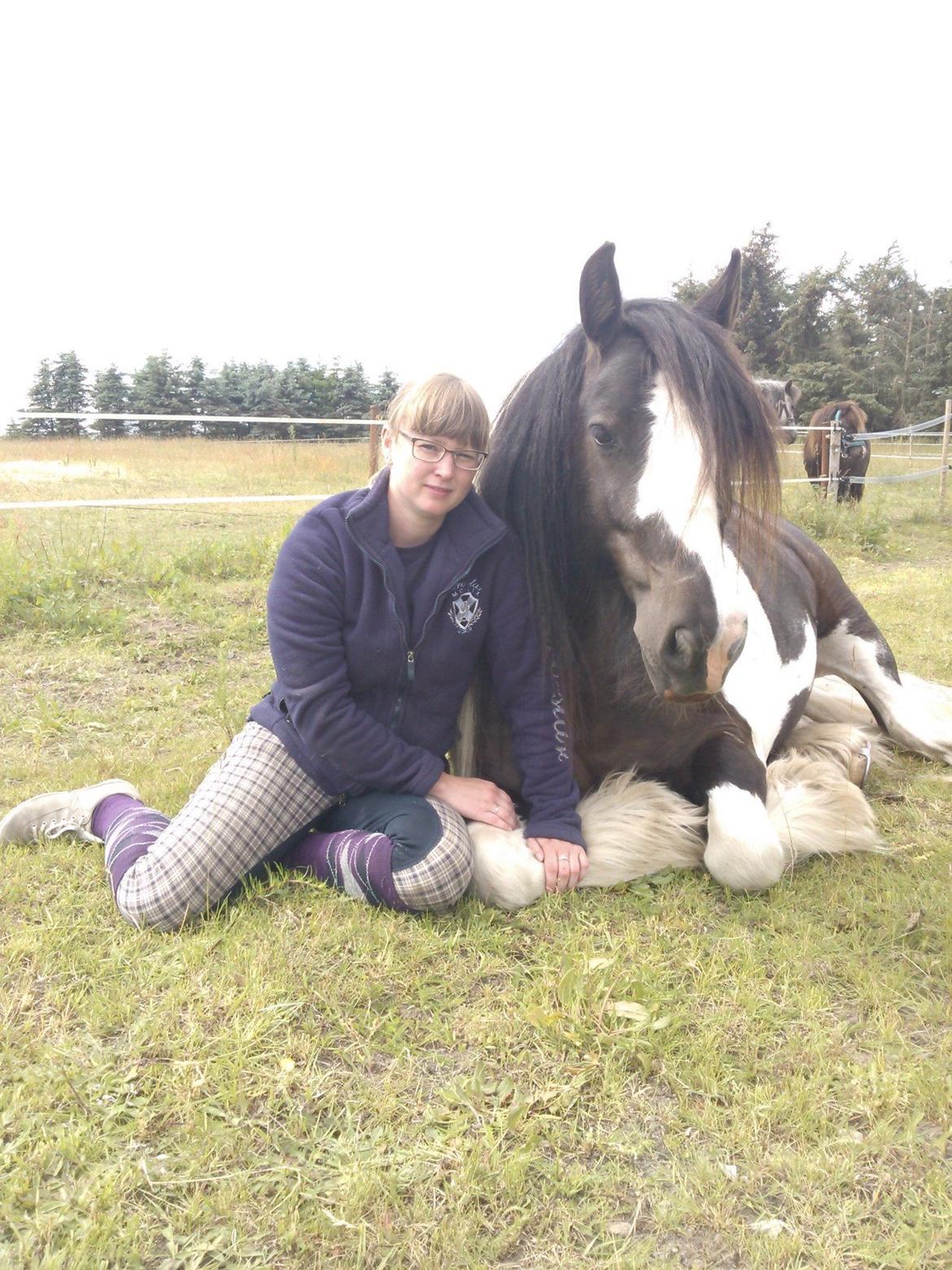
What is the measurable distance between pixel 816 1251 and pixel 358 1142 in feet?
2.24

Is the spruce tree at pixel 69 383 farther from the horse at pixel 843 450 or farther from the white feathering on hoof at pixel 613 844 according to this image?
the white feathering on hoof at pixel 613 844

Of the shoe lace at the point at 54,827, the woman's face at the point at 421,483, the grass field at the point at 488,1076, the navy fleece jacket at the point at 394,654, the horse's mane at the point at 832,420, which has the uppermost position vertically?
the horse's mane at the point at 832,420

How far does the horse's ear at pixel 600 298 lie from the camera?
1950 millimetres

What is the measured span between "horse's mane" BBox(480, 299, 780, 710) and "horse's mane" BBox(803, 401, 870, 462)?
11400mm

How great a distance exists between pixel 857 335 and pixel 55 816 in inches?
1216

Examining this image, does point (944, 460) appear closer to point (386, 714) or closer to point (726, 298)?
point (726, 298)

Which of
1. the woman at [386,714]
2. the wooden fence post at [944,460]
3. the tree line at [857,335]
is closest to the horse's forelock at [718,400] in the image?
the woman at [386,714]

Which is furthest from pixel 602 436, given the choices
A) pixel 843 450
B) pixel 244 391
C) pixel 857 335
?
pixel 857 335

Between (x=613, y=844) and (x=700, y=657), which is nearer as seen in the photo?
(x=700, y=657)

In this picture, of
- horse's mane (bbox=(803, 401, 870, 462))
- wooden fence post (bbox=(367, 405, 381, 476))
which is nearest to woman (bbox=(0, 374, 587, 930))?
wooden fence post (bbox=(367, 405, 381, 476))

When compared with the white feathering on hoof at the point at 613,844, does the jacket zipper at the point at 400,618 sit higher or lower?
higher

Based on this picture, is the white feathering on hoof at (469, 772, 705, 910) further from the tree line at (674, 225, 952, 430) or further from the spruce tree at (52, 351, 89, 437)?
the spruce tree at (52, 351, 89, 437)

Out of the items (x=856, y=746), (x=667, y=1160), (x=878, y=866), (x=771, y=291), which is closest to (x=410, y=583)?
(x=667, y=1160)

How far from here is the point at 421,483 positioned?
81.3 inches
